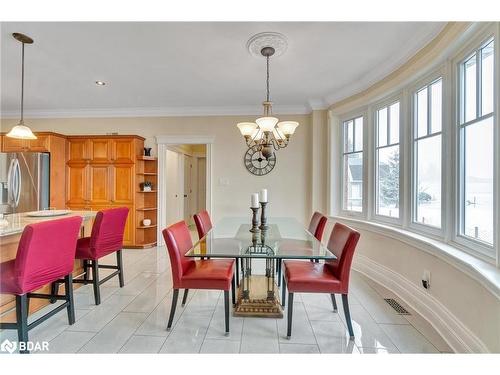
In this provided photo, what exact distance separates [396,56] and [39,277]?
3.76 m

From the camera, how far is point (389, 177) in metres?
2.96

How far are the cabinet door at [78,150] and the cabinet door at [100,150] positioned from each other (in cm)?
11

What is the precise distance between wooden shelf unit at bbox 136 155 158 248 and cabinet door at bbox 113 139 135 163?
5.5 inches

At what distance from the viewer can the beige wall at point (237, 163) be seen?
4293 mm

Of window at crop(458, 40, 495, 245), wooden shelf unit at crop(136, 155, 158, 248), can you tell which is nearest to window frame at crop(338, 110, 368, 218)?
window at crop(458, 40, 495, 245)

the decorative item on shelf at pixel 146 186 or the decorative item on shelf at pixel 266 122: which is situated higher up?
the decorative item on shelf at pixel 266 122

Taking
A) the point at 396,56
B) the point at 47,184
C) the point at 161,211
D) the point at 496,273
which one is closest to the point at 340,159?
the point at 396,56

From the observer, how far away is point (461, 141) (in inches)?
74.7

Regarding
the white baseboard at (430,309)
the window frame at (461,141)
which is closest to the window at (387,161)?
the white baseboard at (430,309)

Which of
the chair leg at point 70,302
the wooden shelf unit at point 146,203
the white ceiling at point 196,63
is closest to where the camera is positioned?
the chair leg at point 70,302

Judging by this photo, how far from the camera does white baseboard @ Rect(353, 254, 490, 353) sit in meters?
1.62

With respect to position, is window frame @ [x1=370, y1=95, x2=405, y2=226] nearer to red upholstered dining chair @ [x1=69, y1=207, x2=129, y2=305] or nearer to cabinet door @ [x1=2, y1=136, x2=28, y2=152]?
red upholstered dining chair @ [x1=69, y1=207, x2=129, y2=305]

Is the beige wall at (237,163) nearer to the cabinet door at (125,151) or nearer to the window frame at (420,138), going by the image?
the cabinet door at (125,151)

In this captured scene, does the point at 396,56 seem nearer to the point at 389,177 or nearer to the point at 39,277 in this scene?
the point at 389,177
